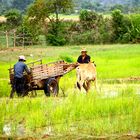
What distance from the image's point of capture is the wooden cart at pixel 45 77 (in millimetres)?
15641

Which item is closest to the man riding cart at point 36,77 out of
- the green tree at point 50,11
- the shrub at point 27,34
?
the shrub at point 27,34

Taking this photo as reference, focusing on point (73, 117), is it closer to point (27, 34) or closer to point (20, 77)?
point (20, 77)

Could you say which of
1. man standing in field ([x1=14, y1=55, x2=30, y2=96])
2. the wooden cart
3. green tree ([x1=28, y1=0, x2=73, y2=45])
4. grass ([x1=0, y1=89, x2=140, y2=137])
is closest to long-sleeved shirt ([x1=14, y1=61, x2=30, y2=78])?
man standing in field ([x1=14, y1=55, x2=30, y2=96])

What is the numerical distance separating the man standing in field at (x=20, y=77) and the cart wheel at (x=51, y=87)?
0.80m

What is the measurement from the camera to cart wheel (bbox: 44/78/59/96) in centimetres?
1594

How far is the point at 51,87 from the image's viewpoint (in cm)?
1609

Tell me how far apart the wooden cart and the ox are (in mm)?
662

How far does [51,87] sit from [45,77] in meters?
0.36

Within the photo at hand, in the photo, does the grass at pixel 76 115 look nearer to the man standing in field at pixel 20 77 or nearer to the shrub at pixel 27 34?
the man standing in field at pixel 20 77

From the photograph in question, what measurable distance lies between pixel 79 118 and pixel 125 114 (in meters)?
1.02

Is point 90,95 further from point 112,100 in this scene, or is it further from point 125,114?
point 125,114

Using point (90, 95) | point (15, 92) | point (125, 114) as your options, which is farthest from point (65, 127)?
point (15, 92)

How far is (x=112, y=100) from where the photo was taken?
11.8m

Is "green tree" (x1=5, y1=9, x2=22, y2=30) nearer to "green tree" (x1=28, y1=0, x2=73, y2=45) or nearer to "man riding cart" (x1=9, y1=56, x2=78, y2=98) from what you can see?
"green tree" (x1=28, y1=0, x2=73, y2=45)
